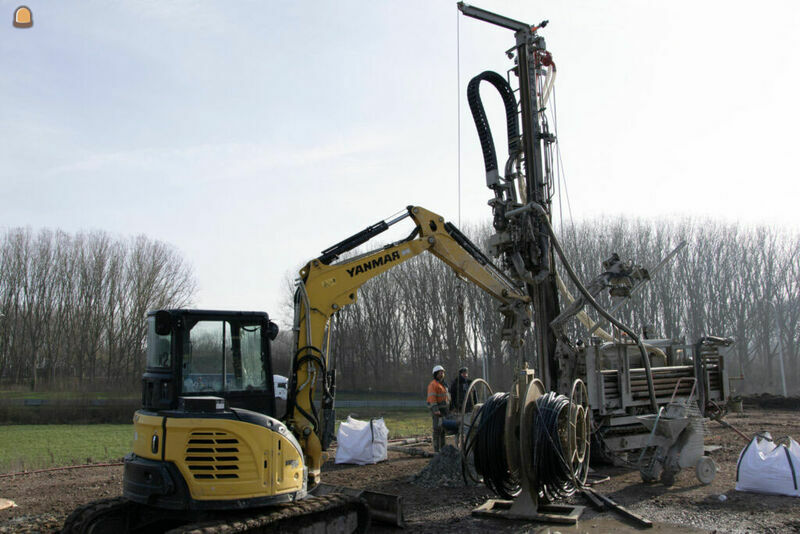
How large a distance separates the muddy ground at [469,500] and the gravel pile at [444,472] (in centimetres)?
14

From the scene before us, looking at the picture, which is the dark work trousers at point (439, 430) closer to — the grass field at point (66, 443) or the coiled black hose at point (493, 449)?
the coiled black hose at point (493, 449)

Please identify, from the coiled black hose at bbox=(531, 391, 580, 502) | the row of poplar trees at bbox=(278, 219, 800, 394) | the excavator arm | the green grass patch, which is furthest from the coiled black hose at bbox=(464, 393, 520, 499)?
the row of poplar trees at bbox=(278, 219, 800, 394)

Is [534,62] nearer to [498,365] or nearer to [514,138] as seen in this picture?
[514,138]

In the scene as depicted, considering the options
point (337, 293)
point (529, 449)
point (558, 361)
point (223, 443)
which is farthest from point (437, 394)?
point (223, 443)

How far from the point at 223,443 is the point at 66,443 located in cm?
1723

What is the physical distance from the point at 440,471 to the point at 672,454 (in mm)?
3604

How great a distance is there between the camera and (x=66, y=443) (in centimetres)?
1977

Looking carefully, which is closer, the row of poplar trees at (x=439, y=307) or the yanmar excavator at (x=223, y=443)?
the yanmar excavator at (x=223, y=443)

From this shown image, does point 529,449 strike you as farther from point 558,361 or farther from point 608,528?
point 558,361

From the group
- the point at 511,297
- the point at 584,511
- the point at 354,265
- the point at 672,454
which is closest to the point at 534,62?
the point at 511,297

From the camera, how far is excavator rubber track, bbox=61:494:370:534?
562 centimetres

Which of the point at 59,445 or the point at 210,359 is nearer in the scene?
the point at 210,359

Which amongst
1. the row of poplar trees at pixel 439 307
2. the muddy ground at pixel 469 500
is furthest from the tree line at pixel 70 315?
the muddy ground at pixel 469 500

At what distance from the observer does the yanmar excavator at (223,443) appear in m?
5.65
